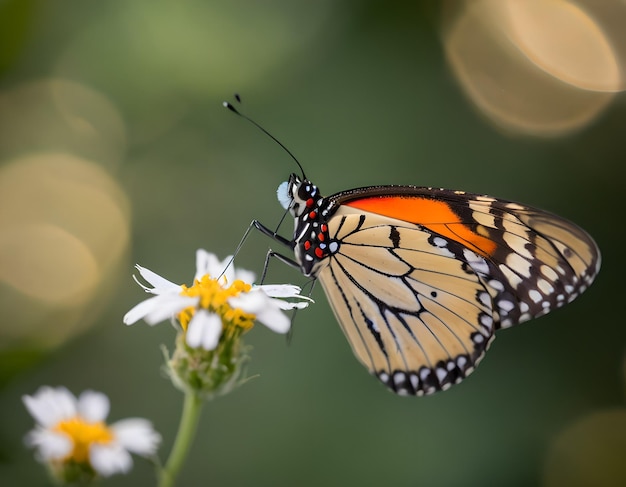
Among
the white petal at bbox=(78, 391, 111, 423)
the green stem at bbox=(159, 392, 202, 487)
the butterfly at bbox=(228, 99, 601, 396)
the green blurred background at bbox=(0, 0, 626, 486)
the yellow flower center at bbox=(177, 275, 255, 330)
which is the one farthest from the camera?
the green blurred background at bbox=(0, 0, 626, 486)

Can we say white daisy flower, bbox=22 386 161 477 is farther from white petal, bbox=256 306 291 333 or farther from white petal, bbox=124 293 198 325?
white petal, bbox=256 306 291 333

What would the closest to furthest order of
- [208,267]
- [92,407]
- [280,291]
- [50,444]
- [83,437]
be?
[50,444] < [83,437] < [92,407] < [280,291] < [208,267]

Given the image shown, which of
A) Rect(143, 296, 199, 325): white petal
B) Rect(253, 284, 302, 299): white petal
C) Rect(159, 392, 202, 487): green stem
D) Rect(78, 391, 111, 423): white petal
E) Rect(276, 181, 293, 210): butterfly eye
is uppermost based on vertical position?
Rect(276, 181, 293, 210): butterfly eye

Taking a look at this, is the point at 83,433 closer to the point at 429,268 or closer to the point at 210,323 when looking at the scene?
the point at 210,323

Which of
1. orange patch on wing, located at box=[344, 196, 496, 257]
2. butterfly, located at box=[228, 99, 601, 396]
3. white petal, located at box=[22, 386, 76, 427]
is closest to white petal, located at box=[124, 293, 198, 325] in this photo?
white petal, located at box=[22, 386, 76, 427]

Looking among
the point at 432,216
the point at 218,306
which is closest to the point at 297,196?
the point at 432,216

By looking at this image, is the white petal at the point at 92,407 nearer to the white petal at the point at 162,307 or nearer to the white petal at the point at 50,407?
the white petal at the point at 50,407

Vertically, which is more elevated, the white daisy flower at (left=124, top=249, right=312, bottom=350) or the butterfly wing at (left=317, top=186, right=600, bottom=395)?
the butterfly wing at (left=317, top=186, right=600, bottom=395)

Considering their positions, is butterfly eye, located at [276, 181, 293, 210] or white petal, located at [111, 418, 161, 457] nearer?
white petal, located at [111, 418, 161, 457]
